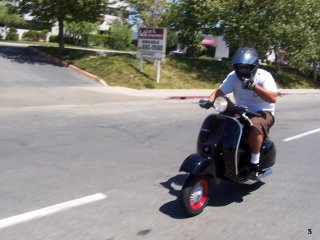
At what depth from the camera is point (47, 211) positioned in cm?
463

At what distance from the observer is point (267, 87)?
5.02 m

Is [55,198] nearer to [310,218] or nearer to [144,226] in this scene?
[144,226]

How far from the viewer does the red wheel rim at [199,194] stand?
470 cm

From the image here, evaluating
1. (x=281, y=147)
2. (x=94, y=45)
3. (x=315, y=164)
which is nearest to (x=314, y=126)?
(x=281, y=147)

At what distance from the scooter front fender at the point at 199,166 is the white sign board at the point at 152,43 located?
15.3m

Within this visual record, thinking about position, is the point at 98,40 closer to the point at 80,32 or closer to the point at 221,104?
the point at 80,32

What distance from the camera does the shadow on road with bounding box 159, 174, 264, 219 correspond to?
4.85 m

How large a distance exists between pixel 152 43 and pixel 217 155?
1563cm

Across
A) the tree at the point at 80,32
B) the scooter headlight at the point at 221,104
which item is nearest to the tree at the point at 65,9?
the scooter headlight at the point at 221,104

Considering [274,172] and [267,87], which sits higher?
[267,87]

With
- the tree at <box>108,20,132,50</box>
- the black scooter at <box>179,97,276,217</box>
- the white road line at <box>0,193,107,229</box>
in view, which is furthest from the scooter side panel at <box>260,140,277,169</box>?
the tree at <box>108,20,132,50</box>

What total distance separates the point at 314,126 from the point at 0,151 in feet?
25.7

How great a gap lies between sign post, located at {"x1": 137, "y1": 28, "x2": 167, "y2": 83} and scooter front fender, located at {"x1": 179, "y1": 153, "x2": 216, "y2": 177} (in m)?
15.3

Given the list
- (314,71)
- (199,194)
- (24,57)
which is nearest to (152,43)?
(24,57)
